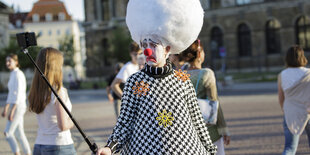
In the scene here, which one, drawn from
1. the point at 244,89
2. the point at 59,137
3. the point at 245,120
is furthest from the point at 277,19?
the point at 59,137

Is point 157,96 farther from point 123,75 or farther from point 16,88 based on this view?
point 16,88

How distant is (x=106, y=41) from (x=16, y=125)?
43515mm

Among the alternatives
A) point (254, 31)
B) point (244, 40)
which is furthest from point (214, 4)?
point (254, 31)

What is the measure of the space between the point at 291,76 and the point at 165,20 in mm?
2816

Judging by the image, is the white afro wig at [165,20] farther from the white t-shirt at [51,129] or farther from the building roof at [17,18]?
the building roof at [17,18]

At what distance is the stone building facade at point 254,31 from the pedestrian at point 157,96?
3076 cm

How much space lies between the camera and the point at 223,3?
3909 cm

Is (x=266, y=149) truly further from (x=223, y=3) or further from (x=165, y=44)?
(x=223, y=3)

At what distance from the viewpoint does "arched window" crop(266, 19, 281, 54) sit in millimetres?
35938

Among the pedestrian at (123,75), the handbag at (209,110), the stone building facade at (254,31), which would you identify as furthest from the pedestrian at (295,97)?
the stone building facade at (254,31)

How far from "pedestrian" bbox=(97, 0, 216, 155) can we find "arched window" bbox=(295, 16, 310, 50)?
111 ft

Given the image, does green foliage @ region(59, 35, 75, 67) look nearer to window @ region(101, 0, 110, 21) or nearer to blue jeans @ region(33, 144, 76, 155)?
window @ region(101, 0, 110, 21)

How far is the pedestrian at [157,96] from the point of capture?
2.64 meters

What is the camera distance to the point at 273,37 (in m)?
36.2
